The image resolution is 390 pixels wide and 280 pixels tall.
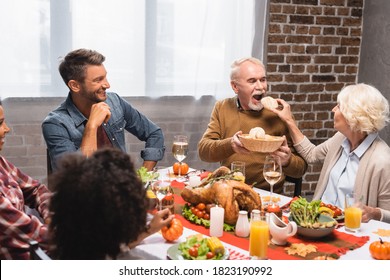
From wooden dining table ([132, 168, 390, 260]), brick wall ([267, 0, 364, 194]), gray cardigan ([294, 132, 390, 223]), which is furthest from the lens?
brick wall ([267, 0, 364, 194])

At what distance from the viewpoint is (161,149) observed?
9.92 ft

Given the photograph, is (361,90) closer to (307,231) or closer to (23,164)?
(307,231)

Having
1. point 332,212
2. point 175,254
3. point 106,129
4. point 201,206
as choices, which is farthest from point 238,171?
point 106,129

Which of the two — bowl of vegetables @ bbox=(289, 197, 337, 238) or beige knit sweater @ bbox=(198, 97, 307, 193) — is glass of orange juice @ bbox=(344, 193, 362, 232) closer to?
bowl of vegetables @ bbox=(289, 197, 337, 238)

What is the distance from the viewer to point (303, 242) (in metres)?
1.75

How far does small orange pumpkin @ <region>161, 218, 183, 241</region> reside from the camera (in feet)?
5.59

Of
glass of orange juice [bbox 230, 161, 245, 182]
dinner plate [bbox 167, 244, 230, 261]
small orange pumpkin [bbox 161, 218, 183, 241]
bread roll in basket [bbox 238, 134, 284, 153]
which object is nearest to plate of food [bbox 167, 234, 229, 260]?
dinner plate [bbox 167, 244, 230, 261]

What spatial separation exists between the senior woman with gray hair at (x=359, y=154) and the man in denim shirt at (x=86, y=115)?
1075mm

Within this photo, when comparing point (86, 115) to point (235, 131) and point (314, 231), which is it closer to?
point (235, 131)

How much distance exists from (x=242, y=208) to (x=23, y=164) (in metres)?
1.99

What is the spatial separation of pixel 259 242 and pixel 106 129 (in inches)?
58.9

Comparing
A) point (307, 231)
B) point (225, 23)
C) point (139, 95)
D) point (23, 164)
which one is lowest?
point (23, 164)

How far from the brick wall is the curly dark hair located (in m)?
2.85
